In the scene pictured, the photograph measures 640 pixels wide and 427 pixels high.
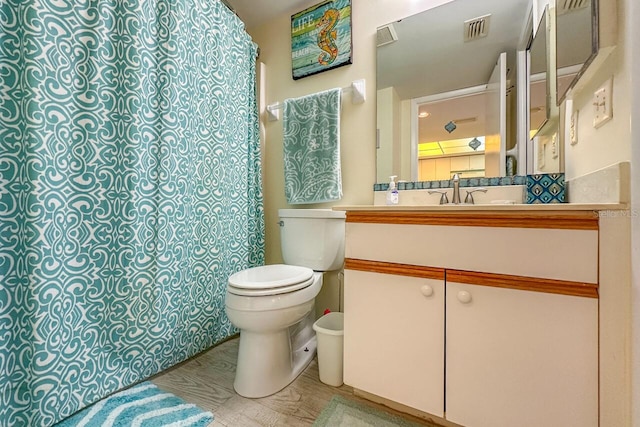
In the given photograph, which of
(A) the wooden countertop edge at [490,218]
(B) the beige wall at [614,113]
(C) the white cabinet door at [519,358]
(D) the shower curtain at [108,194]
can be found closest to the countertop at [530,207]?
(A) the wooden countertop edge at [490,218]

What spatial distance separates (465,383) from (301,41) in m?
2.04

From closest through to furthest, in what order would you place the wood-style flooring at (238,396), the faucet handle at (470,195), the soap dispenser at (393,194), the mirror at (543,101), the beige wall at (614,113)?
1. the beige wall at (614,113)
2. the wood-style flooring at (238,396)
3. the mirror at (543,101)
4. the faucet handle at (470,195)
5. the soap dispenser at (393,194)

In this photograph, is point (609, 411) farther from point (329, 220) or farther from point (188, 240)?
point (188, 240)

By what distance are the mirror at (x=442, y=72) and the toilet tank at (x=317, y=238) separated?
1.24ft

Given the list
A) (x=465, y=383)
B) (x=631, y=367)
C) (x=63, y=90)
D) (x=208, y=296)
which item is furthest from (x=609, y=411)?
(x=63, y=90)

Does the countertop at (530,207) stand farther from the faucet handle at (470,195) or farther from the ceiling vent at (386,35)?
the ceiling vent at (386,35)

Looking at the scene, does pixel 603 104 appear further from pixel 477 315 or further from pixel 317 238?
pixel 317 238

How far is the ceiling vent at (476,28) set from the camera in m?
1.26

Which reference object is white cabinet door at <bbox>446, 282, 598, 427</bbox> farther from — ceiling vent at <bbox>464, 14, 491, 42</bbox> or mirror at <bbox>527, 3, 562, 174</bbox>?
ceiling vent at <bbox>464, 14, 491, 42</bbox>

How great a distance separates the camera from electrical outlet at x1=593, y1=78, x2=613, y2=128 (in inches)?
27.5

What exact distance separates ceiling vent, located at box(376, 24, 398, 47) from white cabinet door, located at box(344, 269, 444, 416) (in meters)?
1.31

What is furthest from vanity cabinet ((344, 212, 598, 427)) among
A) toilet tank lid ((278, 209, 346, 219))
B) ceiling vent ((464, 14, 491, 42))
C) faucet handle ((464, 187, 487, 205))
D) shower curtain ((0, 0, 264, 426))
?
ceiling vent ((464, 14, 491, 42))

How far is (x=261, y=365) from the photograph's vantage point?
110 centimetres

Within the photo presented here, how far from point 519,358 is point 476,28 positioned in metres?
1.45
